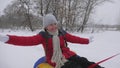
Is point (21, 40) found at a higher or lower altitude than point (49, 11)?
higher

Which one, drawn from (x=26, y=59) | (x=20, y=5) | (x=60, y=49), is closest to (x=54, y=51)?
(x=60, y=49)

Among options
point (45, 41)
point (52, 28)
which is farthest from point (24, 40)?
point (52, 28)

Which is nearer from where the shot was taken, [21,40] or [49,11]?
[21,40]

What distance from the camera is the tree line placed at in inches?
639

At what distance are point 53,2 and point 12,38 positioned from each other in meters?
14.3

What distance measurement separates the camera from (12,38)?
7.79 feet

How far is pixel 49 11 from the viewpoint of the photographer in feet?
55.7

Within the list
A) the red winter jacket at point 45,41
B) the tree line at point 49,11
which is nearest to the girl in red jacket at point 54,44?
the red winter jacket at point 45,41

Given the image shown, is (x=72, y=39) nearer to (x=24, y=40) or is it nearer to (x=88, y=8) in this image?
(x=24, y=40)

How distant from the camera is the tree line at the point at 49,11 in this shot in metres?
16.2

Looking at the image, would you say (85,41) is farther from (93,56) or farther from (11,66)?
Answer: (93,56)

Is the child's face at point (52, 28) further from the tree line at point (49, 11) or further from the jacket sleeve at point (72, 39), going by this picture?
the tree line at point (49, 11)

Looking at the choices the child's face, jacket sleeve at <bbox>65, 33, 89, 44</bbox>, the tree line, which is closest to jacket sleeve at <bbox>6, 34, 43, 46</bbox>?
the child's face

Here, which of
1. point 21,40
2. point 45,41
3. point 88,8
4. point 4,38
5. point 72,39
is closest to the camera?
point 4,38
